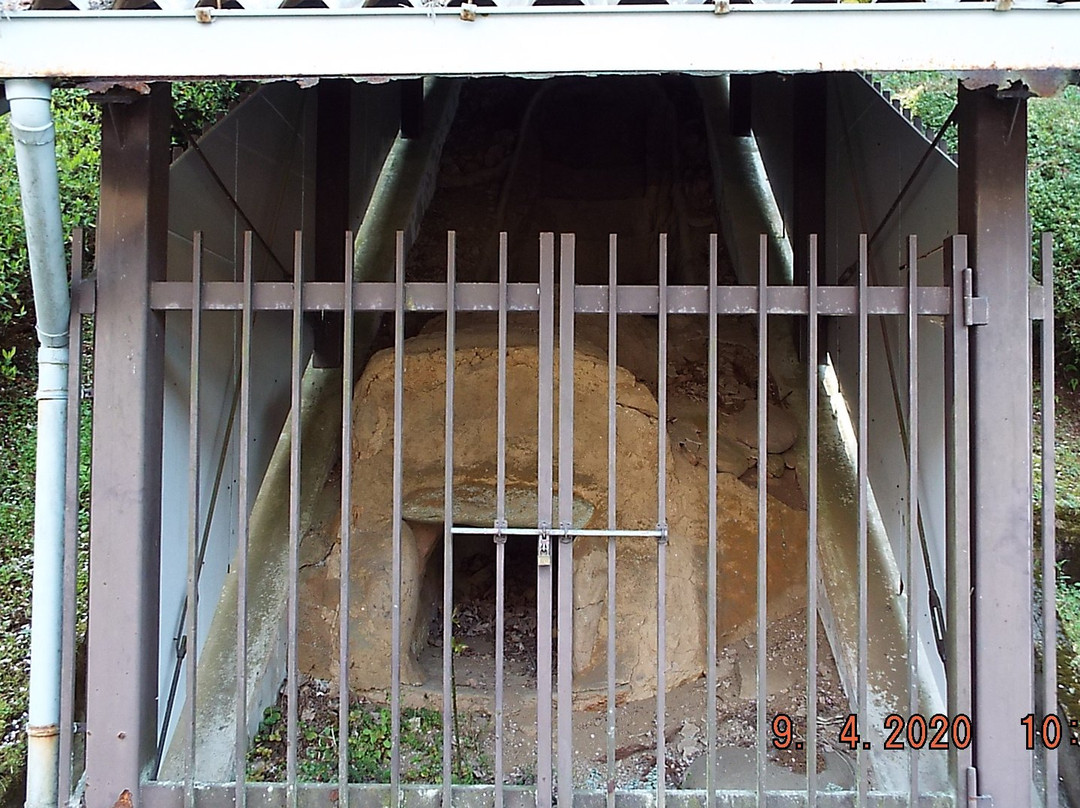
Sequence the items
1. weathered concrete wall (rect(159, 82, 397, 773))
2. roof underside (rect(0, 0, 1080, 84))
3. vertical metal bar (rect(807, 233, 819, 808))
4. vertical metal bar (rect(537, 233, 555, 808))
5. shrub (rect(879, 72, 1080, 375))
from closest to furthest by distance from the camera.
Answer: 1. roof underside (rect(0, 0, 1080, 84))
2. vertical metal bar (rect(807, 233, 819, 808))
3. vertical metal bar (rect(537, 233, 555, 808))
4. weathered concrete wall (rect(159, 82, 397, 773))
5. shrub (rect(879, 72, 1080, 375))

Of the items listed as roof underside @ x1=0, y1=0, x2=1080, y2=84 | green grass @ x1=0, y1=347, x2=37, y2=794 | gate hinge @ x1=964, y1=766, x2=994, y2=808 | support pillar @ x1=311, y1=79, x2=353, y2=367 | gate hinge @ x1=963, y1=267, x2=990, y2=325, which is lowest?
gate hinge @ x1=964, y1=766, x2=994, y2=808

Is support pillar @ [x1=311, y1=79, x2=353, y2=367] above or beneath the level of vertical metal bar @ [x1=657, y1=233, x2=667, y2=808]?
above

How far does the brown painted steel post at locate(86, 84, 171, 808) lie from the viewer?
242 centimetres

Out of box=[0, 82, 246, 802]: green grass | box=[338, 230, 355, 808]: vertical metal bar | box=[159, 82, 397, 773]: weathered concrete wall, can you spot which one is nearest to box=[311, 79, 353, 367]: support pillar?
box=[159, 82, 397, 773]: weathered concrete wall

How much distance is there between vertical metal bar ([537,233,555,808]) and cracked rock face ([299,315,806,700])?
1.31 meters

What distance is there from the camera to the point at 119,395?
8.13ft

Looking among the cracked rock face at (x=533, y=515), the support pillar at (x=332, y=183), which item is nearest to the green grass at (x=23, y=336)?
the support pillar at (x=332, y=183)

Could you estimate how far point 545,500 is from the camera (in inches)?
99.3

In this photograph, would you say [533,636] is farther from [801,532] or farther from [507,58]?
[507,58]

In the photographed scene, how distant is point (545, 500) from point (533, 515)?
57.6 inches

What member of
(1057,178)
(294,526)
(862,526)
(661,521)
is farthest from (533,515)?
(1057,178)

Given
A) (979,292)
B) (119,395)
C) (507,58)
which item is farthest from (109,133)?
(979,292)

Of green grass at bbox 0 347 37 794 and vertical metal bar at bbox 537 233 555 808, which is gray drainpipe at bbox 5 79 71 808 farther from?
vertical metal bar at bbox 537 233 555 808

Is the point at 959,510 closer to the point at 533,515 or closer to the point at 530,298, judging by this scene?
the point at 530,298
